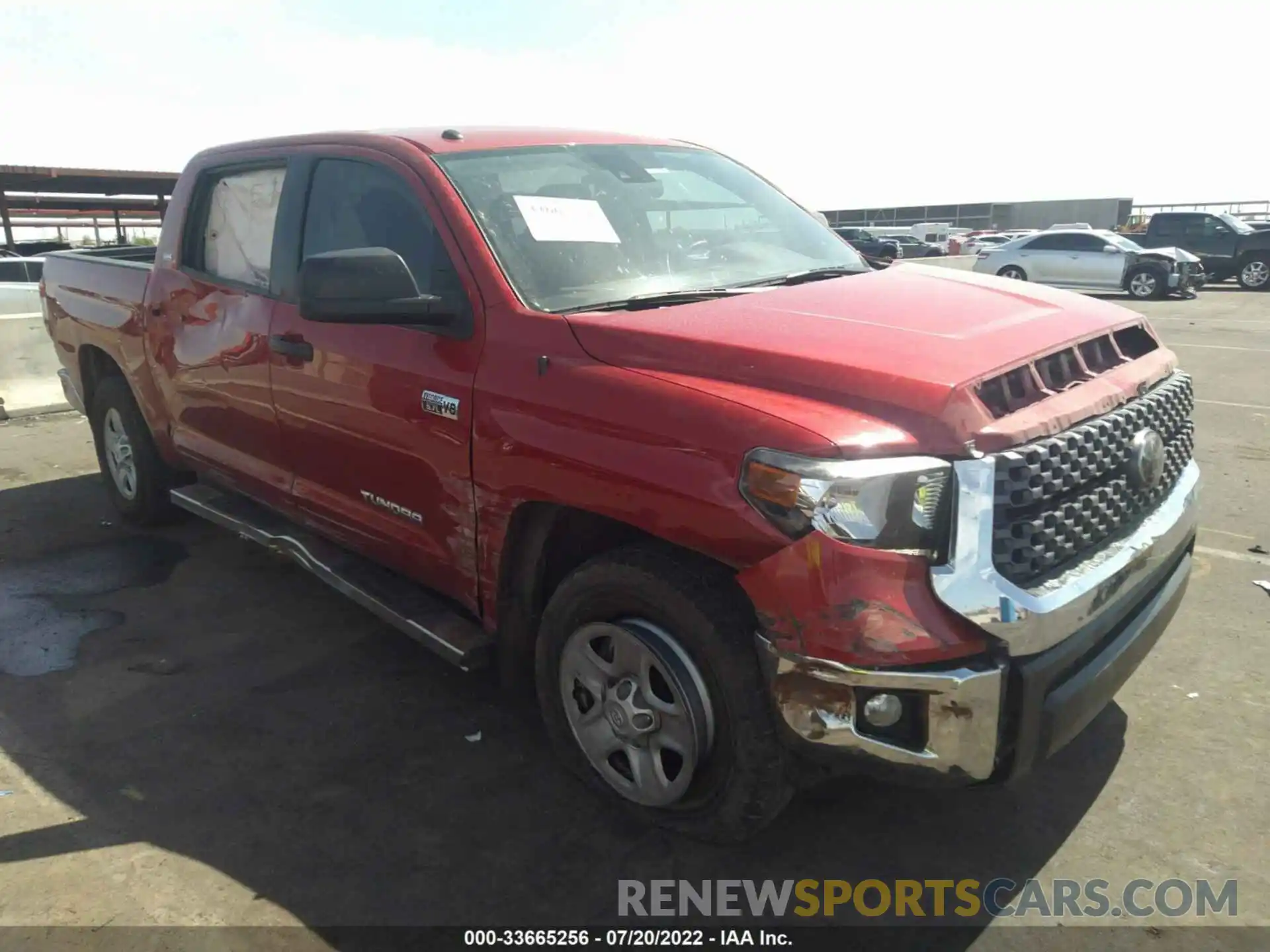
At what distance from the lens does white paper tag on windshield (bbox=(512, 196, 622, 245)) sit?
3133 millimetres

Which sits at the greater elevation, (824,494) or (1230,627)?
(824,494)

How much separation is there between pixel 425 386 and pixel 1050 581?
1.90m

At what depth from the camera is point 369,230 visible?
3484mm

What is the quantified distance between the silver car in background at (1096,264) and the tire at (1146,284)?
0.04 feet

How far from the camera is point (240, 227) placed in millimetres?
4234

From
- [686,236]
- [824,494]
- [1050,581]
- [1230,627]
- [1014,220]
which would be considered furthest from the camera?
[1014,220]

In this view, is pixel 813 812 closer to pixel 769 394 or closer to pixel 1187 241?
pixel 769 394

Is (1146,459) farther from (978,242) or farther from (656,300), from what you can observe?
(978,242)

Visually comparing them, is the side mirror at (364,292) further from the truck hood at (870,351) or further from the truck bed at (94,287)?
the truck bed at (94,287)

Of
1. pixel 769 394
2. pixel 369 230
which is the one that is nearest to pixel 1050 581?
pixel 769 394

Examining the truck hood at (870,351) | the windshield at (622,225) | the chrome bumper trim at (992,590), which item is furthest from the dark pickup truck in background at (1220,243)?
the chrome bumper trim at (992,590)

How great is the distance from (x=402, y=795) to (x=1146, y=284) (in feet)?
68.5

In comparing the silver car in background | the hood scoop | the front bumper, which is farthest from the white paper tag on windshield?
the silver car in background

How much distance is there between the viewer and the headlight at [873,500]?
214cm
